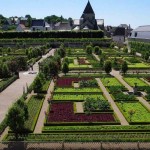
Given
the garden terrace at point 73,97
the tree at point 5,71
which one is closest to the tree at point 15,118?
the garden terrace at point 73,97

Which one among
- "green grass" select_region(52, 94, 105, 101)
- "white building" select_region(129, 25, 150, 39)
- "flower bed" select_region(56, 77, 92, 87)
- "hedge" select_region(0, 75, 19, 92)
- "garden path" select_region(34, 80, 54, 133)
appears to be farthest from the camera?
"white building" select_region(129, 25, 150, 39)

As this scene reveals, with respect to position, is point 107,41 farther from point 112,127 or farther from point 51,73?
point 112,127

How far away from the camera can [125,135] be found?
901 inches

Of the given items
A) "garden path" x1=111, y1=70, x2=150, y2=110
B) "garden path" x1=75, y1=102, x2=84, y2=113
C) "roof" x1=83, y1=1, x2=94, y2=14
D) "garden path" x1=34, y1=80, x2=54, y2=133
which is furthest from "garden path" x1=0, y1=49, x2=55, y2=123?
"roof" x1=83, y1=1, x2=94, y2=14

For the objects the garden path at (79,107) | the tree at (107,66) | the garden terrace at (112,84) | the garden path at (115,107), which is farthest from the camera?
the tree at (107,66)

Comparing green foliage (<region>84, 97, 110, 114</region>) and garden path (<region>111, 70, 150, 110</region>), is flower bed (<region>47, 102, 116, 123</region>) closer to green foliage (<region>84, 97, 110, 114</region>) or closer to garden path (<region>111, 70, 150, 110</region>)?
green foliage (<region>84, 97, 110, 114</region>)

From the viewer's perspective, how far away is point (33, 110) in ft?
96.8

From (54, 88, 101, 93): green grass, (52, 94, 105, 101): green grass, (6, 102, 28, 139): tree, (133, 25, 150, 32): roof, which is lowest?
(54, 88, 101, 93): green grass

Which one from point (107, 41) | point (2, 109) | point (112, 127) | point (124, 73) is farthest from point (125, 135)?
point (107, 41)

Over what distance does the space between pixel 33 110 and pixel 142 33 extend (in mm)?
71693

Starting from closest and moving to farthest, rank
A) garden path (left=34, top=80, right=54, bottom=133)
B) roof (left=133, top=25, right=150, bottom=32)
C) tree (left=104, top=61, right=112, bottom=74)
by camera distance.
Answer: garden path (left=34, top=80, right=54, bottom=133)
tree (left=104, top=61, right=112, bottom=74)
roof (left=133, top=25, right=150, bottom=32)

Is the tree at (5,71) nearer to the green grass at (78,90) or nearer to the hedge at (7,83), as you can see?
the hedge at (7,83)

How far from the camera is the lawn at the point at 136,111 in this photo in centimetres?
2702

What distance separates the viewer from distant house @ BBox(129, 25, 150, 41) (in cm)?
9156
